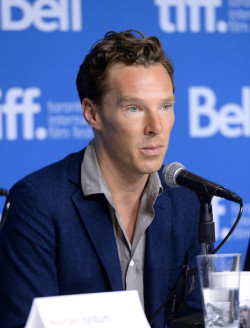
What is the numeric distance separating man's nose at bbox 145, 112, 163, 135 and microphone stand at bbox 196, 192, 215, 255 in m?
0.45

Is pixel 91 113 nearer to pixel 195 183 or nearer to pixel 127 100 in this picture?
pixel 127 100

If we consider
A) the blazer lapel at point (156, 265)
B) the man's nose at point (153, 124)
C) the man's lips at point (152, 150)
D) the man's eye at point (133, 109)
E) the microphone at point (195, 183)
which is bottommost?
the blazer lapel at point (156, 265)

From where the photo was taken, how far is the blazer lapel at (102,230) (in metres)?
1.90

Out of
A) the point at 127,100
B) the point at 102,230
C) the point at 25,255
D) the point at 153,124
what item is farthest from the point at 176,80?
the point at 25,255

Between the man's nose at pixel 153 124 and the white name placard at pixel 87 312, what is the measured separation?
772mm

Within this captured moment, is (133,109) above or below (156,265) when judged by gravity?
above

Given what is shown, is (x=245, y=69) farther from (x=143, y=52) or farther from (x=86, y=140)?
(x=143, y=52)

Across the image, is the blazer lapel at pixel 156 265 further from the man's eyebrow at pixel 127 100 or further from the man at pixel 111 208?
the man's eyebrow at pixel 127 100

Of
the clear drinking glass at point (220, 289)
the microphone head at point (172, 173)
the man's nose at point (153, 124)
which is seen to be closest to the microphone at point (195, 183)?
the microphone head at point (172, 173)

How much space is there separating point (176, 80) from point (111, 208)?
1.44 meters

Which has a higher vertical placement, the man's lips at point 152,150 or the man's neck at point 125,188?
the man's lips at point 152,150

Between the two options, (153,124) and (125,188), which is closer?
(153,124)

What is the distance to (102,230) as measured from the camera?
1.95 metres

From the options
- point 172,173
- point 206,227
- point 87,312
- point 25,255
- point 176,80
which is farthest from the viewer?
point 176,80
